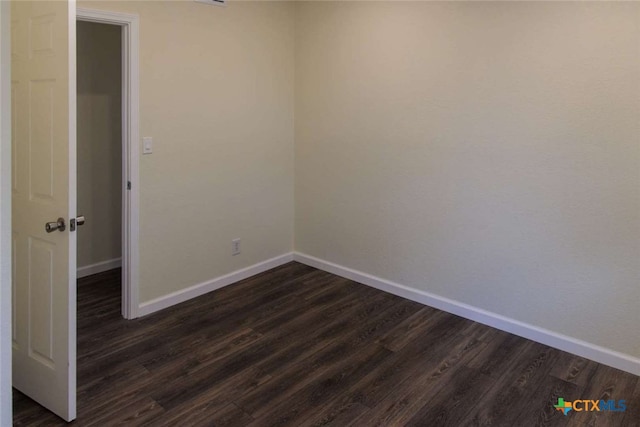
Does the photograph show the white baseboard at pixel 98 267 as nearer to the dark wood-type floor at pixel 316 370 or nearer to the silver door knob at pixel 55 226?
the dark wood-type floor at pixel 316 370

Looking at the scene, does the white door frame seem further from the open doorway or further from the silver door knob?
the silver door knob

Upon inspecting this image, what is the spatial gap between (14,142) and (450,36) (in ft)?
9.01

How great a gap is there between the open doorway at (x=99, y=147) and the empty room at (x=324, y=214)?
24 mm

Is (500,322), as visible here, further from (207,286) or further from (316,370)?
(207,286)

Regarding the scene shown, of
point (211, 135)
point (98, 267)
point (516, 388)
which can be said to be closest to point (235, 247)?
point (211, 135)

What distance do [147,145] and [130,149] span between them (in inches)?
5.0

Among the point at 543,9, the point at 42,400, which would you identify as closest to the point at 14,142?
the point at 42,400

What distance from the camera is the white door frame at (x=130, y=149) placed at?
3184mm

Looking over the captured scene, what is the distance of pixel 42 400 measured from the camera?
245 centimetres

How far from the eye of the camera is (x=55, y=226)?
2.22 metres

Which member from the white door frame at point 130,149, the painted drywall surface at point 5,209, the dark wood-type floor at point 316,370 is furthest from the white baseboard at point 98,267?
the painted drywall surface at point 5,209

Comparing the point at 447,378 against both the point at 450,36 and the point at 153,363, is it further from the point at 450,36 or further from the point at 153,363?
the point at 450,36

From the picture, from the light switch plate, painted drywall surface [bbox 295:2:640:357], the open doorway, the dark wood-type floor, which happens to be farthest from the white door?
painted drywall surface [bbox 295:2:640:357]

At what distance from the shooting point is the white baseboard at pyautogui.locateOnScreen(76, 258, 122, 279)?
4310 mm
